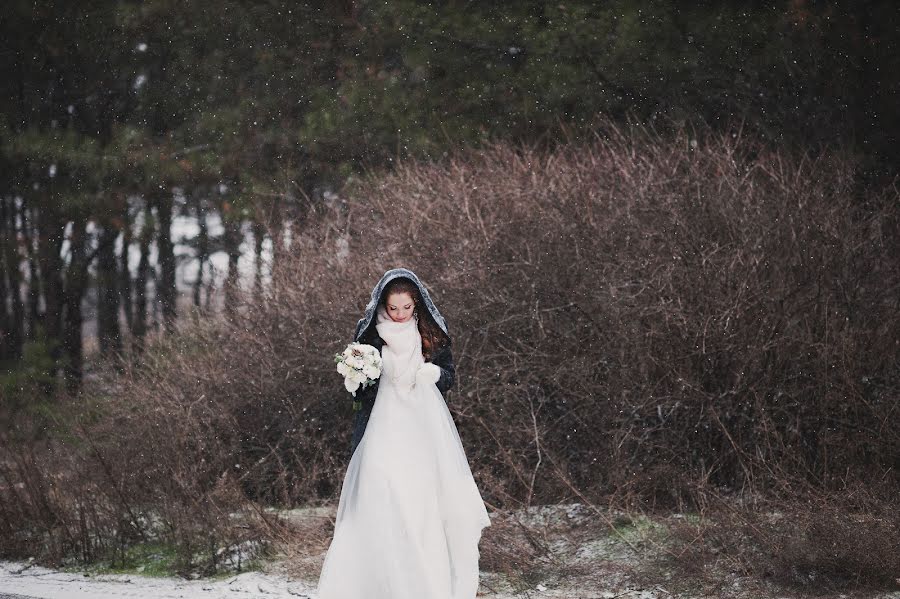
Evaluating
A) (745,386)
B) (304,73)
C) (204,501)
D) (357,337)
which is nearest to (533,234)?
(745,386)

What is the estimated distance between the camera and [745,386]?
8.59 meters

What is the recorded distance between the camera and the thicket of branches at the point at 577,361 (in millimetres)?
8508

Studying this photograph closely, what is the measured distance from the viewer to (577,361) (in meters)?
9.07

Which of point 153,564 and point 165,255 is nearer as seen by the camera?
point 153,564

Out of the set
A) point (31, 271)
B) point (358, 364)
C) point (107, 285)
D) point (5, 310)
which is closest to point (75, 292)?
point (107, 285)

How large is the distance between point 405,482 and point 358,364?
640 millimetres

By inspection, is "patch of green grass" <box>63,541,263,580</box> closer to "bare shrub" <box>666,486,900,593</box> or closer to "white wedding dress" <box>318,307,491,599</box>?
"white wedding dress" <box>318,307,491,599</box>

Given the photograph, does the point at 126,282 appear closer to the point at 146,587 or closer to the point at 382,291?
the point at 146,587

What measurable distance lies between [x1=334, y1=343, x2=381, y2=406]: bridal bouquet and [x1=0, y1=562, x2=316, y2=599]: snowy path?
6.75 feet

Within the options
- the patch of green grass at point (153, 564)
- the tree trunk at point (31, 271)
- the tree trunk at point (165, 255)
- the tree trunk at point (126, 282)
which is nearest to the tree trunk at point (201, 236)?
the tree trunk at point (165, 255)

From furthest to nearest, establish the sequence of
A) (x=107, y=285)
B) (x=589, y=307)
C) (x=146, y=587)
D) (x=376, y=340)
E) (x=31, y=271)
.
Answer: (x=107, y=285) → (x=31, y=271) → (x=589, y=307) → (x=146, y=587) → (x=376, y=340)

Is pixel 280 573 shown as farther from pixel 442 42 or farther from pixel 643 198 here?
pixel 442 42

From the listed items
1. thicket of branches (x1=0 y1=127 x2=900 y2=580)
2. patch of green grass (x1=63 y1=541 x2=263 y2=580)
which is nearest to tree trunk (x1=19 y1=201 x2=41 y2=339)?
thicket of branches (x1=0 y1=127 x2=900 y2=580)

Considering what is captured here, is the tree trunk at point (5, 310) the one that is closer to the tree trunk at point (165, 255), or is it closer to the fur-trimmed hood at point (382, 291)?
the tree trunk at point (165, 255)
